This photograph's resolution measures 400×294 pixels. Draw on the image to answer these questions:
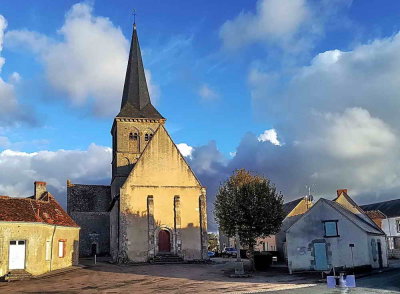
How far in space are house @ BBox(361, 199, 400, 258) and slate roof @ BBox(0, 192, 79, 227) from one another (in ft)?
115

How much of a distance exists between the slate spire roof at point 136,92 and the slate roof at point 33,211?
18.7 meters

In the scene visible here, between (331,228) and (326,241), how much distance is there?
89cm

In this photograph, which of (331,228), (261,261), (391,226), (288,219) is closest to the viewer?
(331,228)

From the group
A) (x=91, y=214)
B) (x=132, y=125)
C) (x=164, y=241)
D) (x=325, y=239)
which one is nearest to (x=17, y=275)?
(x=164, y=241)

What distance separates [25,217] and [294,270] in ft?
57.3

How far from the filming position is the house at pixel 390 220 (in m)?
48.8

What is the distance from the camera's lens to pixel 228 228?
97.3ft

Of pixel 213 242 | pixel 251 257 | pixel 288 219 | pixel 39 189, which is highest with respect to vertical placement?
pixel 39 189

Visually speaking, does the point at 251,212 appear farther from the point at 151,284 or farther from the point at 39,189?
the point at 39,189

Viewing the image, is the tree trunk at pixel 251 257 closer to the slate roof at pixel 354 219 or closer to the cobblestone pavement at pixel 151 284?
the cobblestone pavement at pixel 151 284

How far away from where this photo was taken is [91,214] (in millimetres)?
49844

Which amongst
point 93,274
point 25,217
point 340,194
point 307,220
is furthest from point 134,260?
point 340,194

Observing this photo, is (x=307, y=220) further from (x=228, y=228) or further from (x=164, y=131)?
(x=164, y=131)

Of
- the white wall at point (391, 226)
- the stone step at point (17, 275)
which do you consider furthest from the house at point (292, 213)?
the stone step at point (17, 275)
